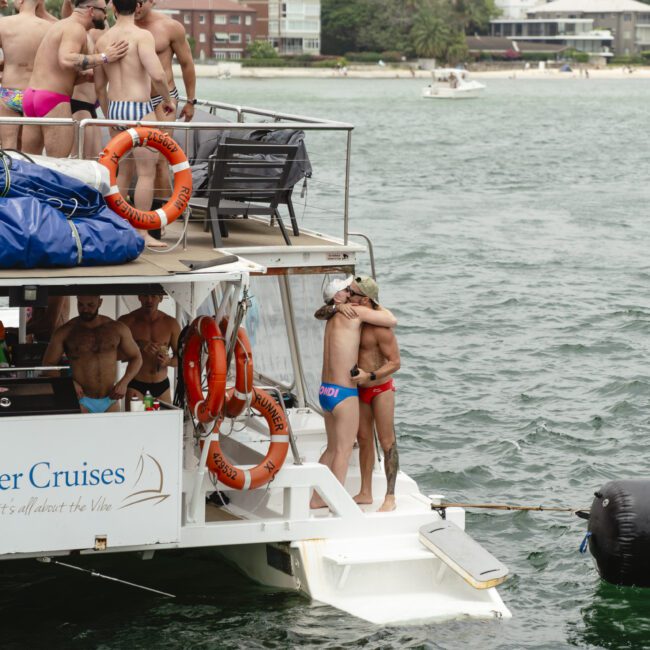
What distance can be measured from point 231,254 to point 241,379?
92 centimetres

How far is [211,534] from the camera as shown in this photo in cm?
1030

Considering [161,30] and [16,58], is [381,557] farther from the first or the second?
[16,58]

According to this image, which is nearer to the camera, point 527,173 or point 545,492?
point 545,492

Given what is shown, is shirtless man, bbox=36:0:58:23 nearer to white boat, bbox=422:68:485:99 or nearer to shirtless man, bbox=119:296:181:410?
shirtless man, bbox=119:296:181:410

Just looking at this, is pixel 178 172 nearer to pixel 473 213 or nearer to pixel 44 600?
pixel 44 600

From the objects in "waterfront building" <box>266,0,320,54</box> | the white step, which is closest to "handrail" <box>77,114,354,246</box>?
the white step

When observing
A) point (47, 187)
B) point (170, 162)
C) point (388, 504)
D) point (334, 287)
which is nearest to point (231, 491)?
point (388, 504)

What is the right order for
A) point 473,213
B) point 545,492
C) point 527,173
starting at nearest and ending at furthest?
point 545,492 → point 473,213 → point 527,173

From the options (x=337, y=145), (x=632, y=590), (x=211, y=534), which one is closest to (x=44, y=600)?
(x=211, y=534)

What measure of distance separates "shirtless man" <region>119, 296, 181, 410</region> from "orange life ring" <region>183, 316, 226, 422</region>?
1045mm

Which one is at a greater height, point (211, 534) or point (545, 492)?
point (211, 534)

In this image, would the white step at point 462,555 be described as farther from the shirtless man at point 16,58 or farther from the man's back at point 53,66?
the shirtless man at point 16,58

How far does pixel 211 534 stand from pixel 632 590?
163 inches

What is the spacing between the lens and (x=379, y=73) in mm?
181000
